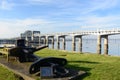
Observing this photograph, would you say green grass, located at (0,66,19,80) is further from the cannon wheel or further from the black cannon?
the cannon wheel

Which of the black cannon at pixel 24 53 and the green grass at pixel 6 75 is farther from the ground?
the black cannon at pixel 24 53

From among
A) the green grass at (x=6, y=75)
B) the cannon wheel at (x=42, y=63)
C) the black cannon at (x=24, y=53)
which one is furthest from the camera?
the green grass at (x=6, y=75)

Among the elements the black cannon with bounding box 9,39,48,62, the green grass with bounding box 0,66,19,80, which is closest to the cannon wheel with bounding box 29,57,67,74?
the black cannon with bounding box 9,39,48,62

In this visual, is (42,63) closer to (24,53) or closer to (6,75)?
(24,53)

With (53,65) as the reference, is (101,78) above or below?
below

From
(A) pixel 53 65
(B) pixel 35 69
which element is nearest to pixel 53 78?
(A) pixel 53 65

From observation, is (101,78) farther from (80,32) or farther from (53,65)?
(80,32)

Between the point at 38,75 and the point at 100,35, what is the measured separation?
7377 cm

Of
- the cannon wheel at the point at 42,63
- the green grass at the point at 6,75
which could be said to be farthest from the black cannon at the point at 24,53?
the cannon wheel at the point at 42,63

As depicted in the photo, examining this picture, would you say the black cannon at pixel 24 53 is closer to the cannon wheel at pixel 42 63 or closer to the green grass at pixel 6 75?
the green grass at pixel 6 75

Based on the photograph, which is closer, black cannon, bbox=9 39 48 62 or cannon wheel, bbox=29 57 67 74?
cannon wheel, bbox=29 57 67 74

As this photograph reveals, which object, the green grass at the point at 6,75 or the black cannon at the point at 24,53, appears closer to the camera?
the black cannon at the point at 24,53

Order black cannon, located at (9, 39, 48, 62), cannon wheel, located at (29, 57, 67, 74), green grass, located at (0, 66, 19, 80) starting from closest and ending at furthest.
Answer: cannon wheel, located at (29, 57, 67, 74)
black cannon, located at (9, 39, 48, 62)
green grass, located at (0, 66, 19, 80)

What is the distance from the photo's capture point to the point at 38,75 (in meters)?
10.7
